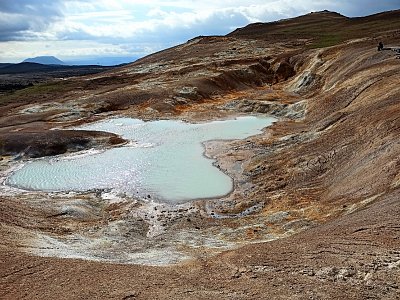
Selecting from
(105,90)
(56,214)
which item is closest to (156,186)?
(56,214)

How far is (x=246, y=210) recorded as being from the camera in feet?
81.9

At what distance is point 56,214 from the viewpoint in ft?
79.9

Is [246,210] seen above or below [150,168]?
below

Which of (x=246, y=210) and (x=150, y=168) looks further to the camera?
(x=150, y=168)

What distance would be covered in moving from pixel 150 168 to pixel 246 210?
1072cm

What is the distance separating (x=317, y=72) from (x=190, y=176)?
3222 centimetres

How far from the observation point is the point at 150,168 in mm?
33281

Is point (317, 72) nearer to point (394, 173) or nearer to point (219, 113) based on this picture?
point (219, 113)

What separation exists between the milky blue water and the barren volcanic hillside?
127cm

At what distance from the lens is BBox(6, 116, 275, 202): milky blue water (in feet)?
95.8

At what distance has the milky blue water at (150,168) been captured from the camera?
29.2 meters

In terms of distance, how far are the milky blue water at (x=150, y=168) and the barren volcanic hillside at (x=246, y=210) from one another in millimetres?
1273

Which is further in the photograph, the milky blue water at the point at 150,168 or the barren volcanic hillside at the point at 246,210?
the milky blue water at the point at 150,168

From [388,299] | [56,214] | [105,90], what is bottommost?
[56,214]
